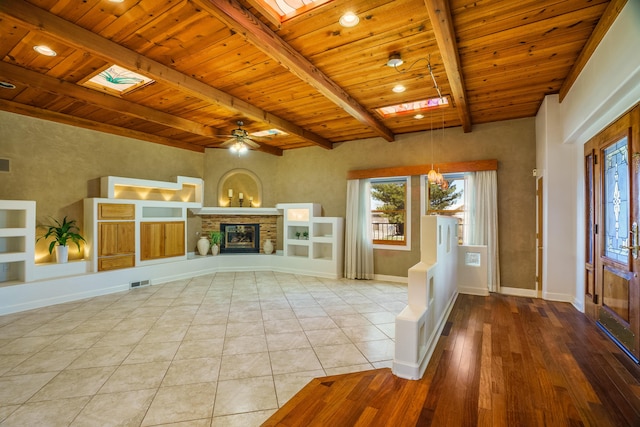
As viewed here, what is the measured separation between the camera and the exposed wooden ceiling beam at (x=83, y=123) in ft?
15.0

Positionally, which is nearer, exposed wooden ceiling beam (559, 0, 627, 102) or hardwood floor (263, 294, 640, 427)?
hardwood floor (263, 294, 640, 427)

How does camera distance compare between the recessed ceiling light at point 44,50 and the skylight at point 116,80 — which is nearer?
the recessed ceiling light at point 44,50

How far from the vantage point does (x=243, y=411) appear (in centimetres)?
205

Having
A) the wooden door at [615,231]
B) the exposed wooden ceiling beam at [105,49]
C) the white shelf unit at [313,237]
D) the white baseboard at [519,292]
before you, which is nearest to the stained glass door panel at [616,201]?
the wooden door at [615,231]

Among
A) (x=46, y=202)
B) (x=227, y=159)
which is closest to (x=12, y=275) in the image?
(x=46, y=202)

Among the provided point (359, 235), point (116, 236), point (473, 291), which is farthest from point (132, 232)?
point (473, 291)

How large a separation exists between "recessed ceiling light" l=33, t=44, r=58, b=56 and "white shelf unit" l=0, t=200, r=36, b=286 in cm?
227

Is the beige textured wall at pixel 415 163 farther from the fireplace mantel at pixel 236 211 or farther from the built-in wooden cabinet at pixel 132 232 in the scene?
the built-in wooden cabinet at pixel 132 232

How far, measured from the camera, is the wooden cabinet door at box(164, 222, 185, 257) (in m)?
6.21

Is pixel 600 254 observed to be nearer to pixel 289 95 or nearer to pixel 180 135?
pixel 289 95

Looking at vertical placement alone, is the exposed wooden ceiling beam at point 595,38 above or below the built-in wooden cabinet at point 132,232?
above

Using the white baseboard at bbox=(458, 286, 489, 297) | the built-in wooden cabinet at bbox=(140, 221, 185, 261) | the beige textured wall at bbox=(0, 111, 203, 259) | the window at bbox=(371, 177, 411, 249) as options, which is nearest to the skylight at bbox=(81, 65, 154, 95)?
the beige textured wall at bbox=(0, 111, 203, 259)

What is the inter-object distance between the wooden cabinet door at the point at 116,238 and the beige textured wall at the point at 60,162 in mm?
514

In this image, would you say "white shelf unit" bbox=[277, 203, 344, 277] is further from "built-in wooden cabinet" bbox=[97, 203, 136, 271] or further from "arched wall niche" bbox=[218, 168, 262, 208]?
"built-in wooden cabinet" bbox=[97, 203, 136, 271]
